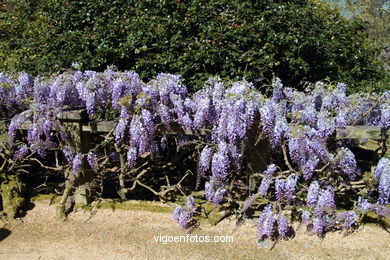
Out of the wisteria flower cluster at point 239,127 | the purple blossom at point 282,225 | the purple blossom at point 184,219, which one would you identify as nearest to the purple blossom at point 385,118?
the wisteria flower cluster at point 239,127

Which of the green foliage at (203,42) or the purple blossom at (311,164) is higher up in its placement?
A: the green foliage at (203,42)

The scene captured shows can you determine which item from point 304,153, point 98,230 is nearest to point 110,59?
point 98,230

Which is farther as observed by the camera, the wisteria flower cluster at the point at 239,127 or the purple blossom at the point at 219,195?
the purple blossom at the point at 219,195

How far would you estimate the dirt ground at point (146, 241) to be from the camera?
11.3 ft

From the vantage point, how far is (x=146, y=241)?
145 inches

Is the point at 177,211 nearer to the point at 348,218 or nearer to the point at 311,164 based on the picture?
the point at 311,164

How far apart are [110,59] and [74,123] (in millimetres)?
1825

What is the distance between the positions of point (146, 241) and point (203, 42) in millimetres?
2832

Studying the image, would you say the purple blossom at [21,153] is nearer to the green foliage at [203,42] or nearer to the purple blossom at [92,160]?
the purple blossom at [92,160]

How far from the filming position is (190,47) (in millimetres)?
5047

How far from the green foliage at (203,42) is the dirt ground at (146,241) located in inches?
79.8

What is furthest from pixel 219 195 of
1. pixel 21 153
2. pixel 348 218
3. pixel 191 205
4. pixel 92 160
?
pixel 21 153

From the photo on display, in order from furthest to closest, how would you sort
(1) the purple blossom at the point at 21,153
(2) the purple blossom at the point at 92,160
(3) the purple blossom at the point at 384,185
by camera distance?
1. (1) the purple blossom at the point at 21,153
2. (2) the purple blossom at the point at 92,160
3. (3) the purple blossom at the point at 384,185

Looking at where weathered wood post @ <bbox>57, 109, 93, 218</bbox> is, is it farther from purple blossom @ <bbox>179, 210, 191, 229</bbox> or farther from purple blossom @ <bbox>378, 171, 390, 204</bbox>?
purple blossom @ <bbox>378, 171, 390, 204</bbox>
